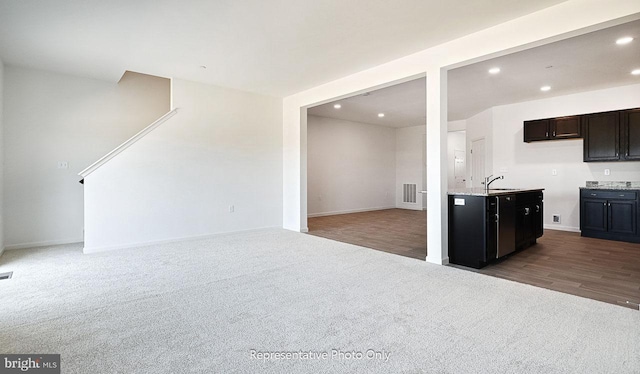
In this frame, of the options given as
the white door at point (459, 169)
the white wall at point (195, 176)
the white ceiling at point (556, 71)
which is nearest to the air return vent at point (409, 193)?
the white door at point (459, 169)

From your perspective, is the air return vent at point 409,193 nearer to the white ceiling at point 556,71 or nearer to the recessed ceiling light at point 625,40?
the white ceiling at point 556,71

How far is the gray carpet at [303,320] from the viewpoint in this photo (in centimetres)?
186

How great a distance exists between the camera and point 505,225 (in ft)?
13.4

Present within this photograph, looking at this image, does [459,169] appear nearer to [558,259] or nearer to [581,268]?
[558,259]

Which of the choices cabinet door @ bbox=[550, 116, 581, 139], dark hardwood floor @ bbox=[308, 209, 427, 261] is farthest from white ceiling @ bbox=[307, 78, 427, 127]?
dark hardwood floor @ bbox=[308, 209, 427, 261]

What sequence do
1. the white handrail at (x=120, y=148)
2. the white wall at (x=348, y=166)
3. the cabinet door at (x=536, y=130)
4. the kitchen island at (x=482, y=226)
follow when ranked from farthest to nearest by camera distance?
the white wall at (x=348, y=166) → the cabinet door at (x=536, y=130) → the white handrail at (x=120, y=148) → the kitchen island at (x=482, y=226)

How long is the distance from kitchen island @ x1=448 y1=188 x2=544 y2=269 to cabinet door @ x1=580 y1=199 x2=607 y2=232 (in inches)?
90.8

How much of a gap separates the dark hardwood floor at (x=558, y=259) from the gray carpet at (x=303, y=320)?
14.4 inches

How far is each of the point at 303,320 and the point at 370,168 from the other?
795cm

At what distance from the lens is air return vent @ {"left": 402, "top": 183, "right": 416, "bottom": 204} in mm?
10258

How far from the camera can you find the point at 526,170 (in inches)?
268

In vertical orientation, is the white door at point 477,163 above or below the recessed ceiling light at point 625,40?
below

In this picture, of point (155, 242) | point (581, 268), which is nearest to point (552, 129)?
point (581, 268)

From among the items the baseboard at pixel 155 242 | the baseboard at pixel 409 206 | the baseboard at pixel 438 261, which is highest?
the baseboard at pixel 409 206
